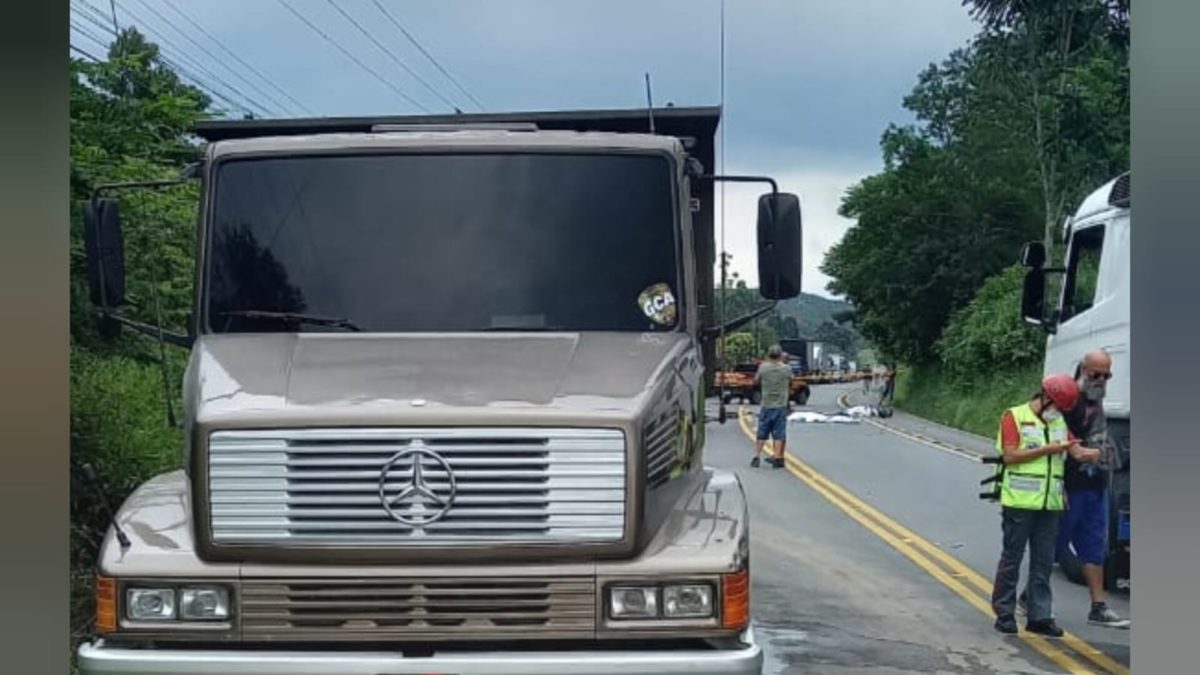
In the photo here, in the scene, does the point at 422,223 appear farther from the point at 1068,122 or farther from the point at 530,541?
the point at 1068,122

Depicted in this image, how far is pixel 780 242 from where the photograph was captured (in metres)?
5.00

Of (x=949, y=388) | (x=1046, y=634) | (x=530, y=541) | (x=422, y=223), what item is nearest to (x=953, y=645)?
(x=1046, y=634)

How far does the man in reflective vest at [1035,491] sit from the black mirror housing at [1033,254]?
1.82 feet

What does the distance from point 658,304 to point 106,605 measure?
2.08 metres

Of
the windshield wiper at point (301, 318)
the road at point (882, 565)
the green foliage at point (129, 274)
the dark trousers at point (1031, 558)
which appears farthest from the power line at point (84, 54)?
the dark trousers at point (1031, 558)

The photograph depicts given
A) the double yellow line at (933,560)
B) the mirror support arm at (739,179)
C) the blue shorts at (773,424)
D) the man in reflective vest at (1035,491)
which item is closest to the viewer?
the mirror support arm at (739,179)

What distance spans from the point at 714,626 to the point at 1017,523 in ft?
8.72

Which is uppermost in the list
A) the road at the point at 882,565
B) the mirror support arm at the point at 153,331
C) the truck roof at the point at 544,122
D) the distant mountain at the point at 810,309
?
the truck roof at the point at 544,122

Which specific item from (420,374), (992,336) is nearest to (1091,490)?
(992,336)

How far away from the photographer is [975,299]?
5.91m

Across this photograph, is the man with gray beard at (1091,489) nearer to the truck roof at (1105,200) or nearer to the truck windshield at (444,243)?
the truck roof at (1105,200)

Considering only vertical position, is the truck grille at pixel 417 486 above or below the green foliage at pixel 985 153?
below

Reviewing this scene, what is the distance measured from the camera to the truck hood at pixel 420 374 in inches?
166

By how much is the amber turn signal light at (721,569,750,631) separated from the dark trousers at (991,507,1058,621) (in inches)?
95.3
